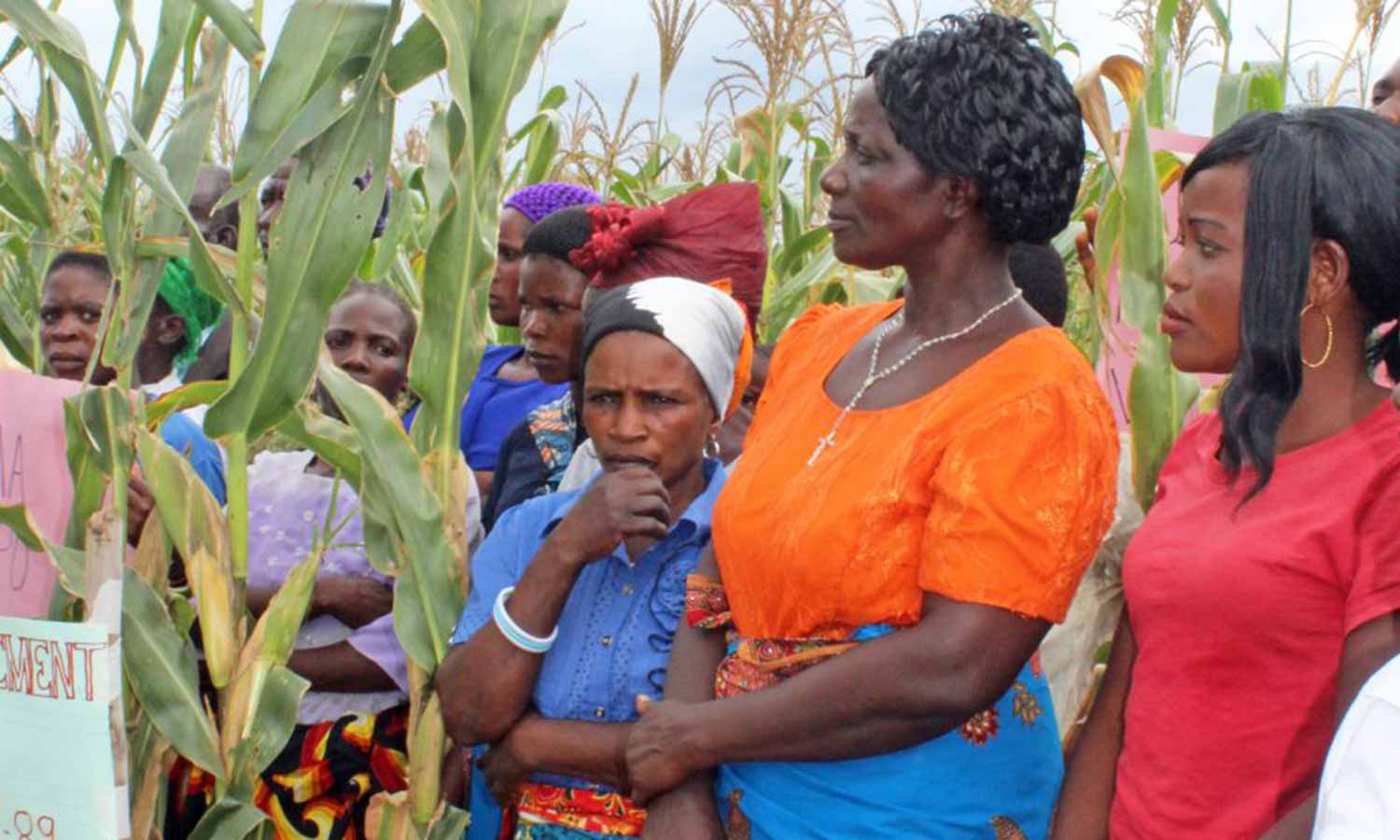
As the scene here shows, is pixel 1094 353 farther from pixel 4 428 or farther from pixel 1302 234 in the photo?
pixel 4 428

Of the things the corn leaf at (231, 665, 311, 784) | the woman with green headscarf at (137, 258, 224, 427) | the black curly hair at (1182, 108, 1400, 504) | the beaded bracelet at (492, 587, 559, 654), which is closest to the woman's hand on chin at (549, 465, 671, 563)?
the beaded bracelet at (492, 587, 559, 654)

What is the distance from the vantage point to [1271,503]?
1.55 m

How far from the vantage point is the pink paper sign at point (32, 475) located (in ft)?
6.28

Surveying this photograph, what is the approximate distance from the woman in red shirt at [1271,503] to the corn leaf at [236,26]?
3.36ft

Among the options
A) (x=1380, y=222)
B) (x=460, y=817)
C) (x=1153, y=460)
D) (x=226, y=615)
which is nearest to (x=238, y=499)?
(x=226, y=615)

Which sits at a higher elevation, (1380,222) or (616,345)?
(1380,222)

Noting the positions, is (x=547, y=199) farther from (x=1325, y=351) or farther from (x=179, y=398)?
(x=1325, y=351)

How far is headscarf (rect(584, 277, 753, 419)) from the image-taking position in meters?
2.03

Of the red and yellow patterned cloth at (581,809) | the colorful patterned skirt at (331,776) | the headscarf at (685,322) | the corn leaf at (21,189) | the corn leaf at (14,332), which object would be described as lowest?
the colorful patterned skirt at (331,776)

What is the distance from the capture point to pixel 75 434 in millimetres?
1879

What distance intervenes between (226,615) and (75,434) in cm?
27

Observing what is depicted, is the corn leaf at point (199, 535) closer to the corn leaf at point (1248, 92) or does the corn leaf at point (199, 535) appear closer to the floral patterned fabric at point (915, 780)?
the floral patterned fabric at point (915, 780)

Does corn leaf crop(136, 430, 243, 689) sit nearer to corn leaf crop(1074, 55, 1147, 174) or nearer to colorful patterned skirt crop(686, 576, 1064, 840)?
colorful patterned skirt crop(686, 576, 1064, 840)

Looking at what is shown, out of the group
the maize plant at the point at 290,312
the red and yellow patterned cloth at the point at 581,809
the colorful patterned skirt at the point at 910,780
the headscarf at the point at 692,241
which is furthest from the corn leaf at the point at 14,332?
the colorful patterned skirt at the point at 910,780
